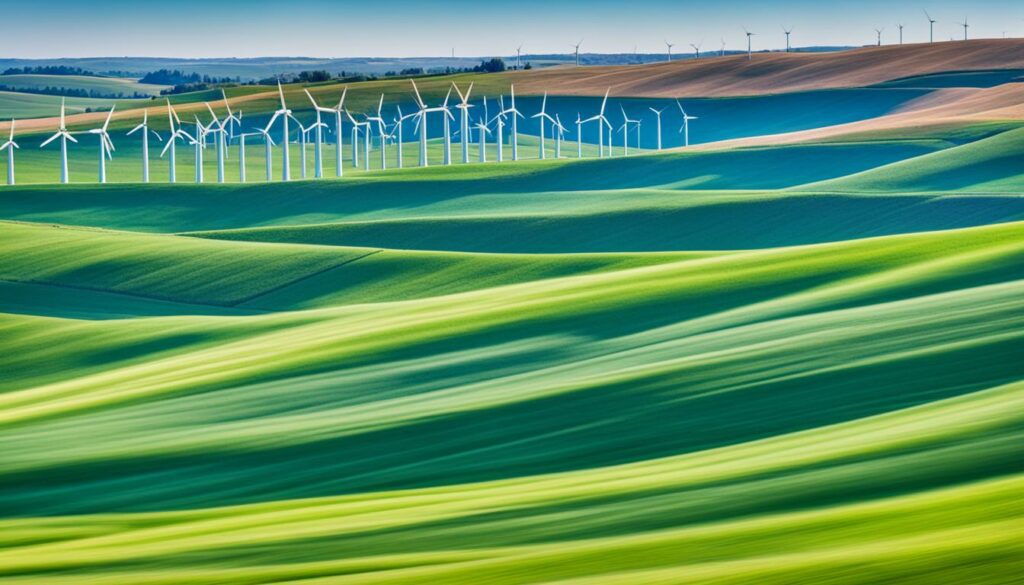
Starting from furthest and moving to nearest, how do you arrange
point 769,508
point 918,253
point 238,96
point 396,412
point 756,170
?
1. point 238,96
2. point 756,170
3. point 918,253
4. point 396,412
5. point 769,508

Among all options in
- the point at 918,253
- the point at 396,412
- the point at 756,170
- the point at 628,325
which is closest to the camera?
the point at 396,412

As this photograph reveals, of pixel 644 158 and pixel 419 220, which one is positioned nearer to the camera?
pixel 419 220

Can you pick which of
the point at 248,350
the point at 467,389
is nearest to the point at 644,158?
the point at 248,350

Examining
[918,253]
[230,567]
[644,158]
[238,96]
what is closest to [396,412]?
[230,567]

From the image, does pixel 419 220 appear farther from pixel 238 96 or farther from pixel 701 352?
pixel 238 96

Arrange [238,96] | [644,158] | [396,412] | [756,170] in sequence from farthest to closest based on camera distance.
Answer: [238,96], [644,158], [756,170], [396,412]

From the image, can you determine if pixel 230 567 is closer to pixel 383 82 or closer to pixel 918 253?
pixel 918 253
